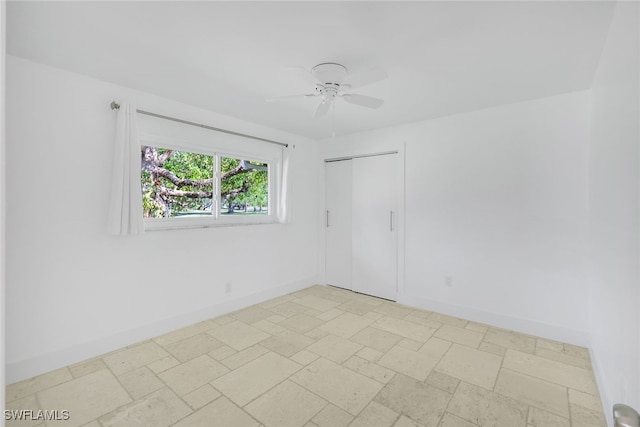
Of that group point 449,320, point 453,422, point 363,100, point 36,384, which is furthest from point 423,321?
point 36,384

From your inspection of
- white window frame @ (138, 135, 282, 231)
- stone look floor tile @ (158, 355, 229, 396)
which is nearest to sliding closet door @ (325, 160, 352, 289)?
white window frame @ (138, 135, 282, 231)

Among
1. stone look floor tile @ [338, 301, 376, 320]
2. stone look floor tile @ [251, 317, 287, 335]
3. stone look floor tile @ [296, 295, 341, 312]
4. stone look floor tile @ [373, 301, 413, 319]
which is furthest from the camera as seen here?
stone look floor tile @ [296, 295, 341, 312]

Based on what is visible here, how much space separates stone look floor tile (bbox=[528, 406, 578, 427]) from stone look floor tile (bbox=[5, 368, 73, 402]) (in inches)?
123

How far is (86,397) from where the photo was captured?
6.44ft

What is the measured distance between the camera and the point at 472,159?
3238 millimetres

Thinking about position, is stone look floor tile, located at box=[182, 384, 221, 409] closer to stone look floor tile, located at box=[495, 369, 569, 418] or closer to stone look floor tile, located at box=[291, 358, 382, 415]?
stone look floor tile, located at box=[291, 358, 382, 415]

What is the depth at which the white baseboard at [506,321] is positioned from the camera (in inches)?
108

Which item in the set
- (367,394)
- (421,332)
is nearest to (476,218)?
(421,332)

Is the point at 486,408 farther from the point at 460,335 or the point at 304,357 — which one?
the point at 304,357

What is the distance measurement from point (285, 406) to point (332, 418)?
0.31m

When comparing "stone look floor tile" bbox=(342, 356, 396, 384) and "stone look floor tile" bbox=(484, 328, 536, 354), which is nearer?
"stone look floor tile" bbox=(342, 356, 396, 384)

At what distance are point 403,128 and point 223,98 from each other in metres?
2.17

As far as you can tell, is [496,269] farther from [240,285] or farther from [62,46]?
[62,46]

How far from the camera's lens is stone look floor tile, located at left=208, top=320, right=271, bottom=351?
272 centimetres
